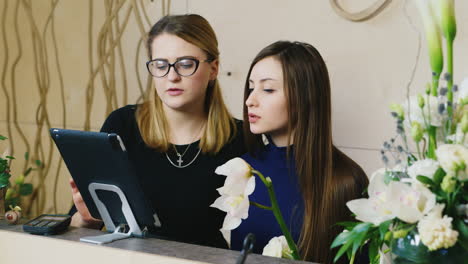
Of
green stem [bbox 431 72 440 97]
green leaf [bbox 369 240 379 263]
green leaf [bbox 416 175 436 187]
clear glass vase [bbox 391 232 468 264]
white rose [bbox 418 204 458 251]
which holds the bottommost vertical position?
green leaf [bbox 369 240 379 263]

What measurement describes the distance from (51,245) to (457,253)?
81 cm

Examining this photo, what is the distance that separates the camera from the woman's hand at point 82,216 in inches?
56.9

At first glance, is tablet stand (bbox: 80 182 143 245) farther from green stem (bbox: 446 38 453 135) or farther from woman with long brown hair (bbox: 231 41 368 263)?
green stem (bbox: 446 38 453 135)

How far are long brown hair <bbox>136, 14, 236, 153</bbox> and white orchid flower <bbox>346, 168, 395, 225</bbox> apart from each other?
37.9 inches

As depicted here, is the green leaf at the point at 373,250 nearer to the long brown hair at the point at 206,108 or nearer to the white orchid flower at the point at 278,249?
the white orchid flower at the point at 278,249

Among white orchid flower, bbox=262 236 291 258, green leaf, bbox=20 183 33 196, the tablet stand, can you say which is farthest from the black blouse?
green leaf, bbox=20 183 33 196

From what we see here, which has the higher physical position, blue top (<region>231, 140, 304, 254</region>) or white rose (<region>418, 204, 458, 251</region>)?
white rose (<region>418, 204, 458, 251</region>)

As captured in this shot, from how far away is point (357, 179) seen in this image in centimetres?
149

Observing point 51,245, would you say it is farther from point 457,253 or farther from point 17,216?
point 457,253

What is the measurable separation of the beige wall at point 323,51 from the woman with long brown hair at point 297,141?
38 cm

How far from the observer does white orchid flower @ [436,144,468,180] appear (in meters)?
0.78

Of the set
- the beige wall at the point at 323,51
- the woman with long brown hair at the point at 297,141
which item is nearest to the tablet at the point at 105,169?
the woman with long brown hair at the point at 297,141

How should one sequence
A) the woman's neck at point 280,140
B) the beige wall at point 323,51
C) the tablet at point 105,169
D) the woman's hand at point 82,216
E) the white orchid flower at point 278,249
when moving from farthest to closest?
the beige wall at point 323,51 → the woman's neck at point 280,140 → the woman's hand at point 82,216 → the tablet at point 105,169 → the white orchid flower at point 278,249

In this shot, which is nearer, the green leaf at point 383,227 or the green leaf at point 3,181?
the green leaf at point 383,227
